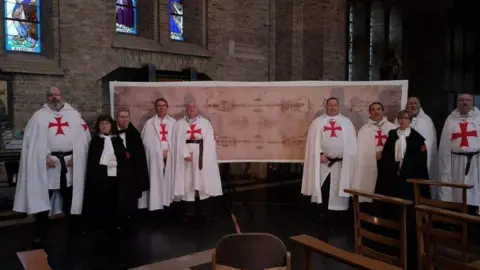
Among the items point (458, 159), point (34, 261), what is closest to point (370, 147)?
point (458, 159)

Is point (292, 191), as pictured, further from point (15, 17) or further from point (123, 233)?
point (15, 17)

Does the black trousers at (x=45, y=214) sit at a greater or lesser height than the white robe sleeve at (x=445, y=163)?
lesser

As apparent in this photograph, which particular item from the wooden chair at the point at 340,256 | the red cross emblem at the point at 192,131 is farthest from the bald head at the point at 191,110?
the wooden chair at the point at 340,256

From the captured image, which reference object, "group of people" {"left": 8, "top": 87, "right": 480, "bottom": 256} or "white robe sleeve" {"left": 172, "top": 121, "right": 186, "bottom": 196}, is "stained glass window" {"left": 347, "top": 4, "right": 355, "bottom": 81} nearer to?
"group of people" {"left": 8, "top": 87, "right": 480, "bottom": 256}

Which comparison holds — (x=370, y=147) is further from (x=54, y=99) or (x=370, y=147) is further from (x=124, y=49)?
(x=124, y=49)

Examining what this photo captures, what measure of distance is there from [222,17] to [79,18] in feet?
12.0

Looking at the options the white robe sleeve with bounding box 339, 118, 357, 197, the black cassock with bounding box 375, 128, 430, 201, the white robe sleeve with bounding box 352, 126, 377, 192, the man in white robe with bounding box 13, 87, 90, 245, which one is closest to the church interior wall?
the man in white robe with bounding box 13, 87, 90, 245

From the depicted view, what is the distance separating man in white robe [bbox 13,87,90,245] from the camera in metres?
5.51

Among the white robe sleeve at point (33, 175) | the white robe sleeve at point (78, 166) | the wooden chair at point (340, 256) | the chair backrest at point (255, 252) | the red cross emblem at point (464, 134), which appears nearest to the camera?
the chair backrest at point (255, 252)

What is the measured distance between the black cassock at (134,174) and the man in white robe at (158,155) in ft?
0.76

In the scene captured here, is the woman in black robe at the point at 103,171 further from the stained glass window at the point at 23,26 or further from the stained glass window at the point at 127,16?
the stained glass window at the point at 127,16

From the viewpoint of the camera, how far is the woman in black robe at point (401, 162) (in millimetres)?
5821

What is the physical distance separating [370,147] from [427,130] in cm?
85

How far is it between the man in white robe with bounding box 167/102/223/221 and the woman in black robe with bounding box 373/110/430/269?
7.84ft
